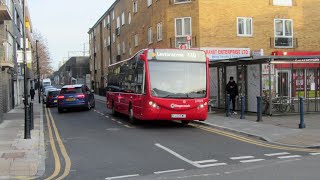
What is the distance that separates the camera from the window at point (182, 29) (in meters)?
29.1

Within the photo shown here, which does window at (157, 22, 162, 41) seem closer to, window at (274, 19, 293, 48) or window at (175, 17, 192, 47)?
window at (175, 17, 192, 47)

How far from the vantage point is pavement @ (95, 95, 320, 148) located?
11977mm

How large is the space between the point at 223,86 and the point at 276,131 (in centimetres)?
891

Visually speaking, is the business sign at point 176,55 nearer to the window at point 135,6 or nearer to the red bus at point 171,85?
the red bus at point 171,85

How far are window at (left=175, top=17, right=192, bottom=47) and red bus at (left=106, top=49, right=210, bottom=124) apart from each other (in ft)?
43.2

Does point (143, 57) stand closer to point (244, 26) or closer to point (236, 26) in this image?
point (236, 26)

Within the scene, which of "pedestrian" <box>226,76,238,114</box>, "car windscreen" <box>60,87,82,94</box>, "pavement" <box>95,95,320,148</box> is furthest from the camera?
"car windscreen" <box>60,87,82,94</box>

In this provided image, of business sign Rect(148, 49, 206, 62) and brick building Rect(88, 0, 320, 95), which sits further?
brick building Rect(88, 0, 320, 95)

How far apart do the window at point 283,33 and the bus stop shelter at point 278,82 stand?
8.74 metres

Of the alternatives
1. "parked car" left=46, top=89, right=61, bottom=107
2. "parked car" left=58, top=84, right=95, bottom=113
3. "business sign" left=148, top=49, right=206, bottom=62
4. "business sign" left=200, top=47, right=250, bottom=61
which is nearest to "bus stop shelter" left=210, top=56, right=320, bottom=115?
"business sign" left=148, top=49, right=206, bottom=62

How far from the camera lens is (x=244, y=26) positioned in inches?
1169

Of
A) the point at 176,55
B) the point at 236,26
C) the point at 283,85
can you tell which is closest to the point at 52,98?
the point at 236,26

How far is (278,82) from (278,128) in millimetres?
7050

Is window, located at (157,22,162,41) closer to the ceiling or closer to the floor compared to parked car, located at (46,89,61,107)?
closer to the ceiling
